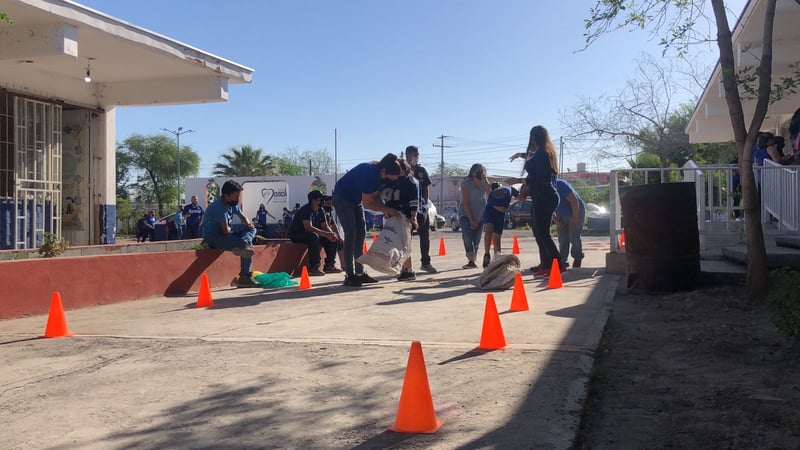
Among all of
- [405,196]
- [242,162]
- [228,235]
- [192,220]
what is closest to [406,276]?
[405,196]

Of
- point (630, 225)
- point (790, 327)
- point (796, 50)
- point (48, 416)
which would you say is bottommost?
point (48, 416)

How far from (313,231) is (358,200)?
89.1 inches

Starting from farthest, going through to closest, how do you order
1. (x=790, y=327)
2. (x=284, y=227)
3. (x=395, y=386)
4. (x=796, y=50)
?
(x=284, y=227) → (x=796, y=50) → (x=790, y=327) → (x=395, y=386)

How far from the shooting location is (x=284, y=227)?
2600 centimetres

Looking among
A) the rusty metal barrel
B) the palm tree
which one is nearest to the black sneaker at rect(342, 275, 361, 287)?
the rusty metal barrel

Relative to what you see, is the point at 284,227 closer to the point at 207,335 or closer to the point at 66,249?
the point at 66,249

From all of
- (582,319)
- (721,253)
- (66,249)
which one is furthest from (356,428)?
(721,253)

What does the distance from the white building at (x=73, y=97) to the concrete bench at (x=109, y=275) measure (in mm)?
2911

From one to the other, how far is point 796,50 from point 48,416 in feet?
40.1

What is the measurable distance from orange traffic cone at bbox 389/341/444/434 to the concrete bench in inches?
203

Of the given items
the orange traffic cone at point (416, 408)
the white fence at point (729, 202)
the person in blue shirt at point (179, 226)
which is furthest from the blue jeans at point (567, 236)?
the person in blue shirt at point (179, 226)

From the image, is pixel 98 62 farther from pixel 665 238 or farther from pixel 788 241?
pixel 788 241

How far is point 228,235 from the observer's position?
9039 mm

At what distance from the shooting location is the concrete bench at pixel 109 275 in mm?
6523
